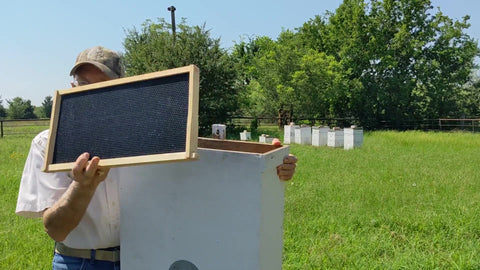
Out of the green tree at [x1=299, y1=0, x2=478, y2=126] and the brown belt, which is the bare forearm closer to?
the brown belt

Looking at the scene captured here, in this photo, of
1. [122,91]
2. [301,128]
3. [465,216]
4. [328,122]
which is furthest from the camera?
[328,122]

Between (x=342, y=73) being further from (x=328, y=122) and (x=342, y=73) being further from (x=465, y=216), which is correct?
(x=465, y=216)

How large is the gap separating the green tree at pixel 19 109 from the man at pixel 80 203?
160 ft

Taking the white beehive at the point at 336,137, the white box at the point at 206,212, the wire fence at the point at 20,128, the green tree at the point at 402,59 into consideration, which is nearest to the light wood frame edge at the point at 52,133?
A: the white box at the point at 206,212

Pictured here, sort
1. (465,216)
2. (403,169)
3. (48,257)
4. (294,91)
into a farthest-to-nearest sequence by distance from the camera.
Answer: (294,91)
(403,169)
(465,216)
(48,257)

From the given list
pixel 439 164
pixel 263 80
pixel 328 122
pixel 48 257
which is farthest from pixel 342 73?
pixel 48 257

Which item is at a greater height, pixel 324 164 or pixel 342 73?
pixel 342 73

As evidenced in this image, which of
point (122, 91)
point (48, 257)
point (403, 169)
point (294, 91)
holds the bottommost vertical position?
point (48, 257)

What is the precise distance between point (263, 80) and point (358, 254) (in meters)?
20.4

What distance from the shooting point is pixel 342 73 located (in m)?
24.8

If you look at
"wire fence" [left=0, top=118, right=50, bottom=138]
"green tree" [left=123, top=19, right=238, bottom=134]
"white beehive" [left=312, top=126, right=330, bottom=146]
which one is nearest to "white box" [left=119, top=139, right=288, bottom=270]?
"white beehive" [left=312, top=126, right=330, bottom=146]

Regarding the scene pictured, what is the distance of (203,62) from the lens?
16938mm

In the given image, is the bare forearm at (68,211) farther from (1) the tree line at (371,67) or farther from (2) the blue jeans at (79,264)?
(1) the tree line at (371,67)

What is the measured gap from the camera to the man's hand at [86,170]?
3.83ft
